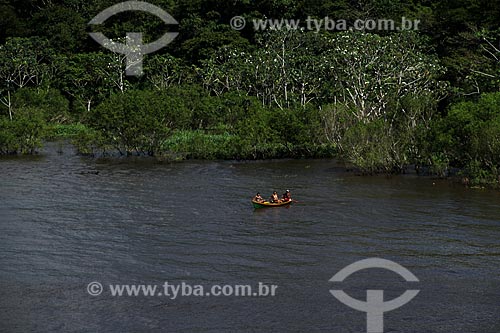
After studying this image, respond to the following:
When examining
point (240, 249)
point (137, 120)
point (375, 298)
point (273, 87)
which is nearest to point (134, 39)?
point (273, 87)

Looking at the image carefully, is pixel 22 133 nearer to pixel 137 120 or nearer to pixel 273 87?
pixel 137 120

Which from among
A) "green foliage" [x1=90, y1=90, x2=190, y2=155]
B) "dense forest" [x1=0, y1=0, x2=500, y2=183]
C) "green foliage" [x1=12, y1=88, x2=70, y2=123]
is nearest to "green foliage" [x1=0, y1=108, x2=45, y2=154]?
"dense forest" [x1=0, y1=0, x2=500, y2=183]

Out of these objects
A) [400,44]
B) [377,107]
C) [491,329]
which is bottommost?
[491,329]

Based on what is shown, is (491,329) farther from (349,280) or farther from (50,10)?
(50,10)

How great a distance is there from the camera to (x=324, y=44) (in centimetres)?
7156

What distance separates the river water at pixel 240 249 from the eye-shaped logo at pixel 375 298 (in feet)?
0.75

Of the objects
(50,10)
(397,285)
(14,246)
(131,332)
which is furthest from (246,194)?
(50,10)

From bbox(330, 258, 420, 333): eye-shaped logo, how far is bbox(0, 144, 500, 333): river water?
0.23 m

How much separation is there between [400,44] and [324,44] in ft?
42.9

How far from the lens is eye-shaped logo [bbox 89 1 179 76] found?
3312 inches

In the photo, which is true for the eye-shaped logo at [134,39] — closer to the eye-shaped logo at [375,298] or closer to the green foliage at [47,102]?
the green foliage at [47,102]

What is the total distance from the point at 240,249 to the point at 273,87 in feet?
146

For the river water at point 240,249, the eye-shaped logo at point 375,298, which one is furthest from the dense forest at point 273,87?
the eye-shaped logo at point 375,298

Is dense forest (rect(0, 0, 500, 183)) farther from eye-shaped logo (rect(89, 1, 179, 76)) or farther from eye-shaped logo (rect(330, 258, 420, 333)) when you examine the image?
eye-shaped logo (rect(330, 258, 420, 333))
